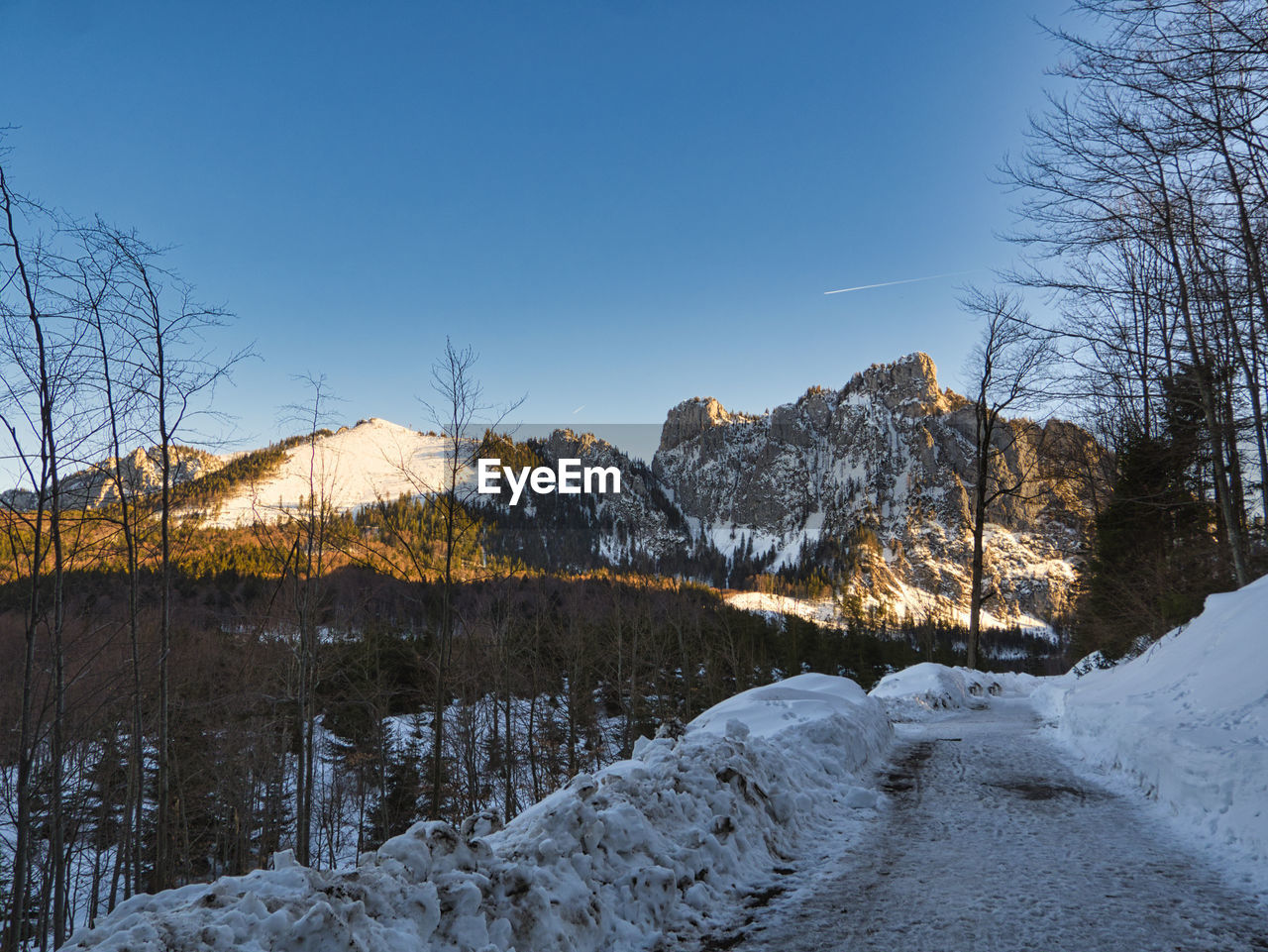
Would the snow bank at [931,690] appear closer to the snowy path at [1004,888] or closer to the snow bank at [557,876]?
the snowy path at [1004,888]

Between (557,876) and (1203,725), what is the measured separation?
7.08 m

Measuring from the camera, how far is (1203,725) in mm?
6883

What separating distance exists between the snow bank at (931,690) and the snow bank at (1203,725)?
5056mm

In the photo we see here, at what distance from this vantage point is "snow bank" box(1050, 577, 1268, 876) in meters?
5.42

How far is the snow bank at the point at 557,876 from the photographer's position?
3123 mm

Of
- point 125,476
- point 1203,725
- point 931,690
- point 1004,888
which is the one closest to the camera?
point 1004,888

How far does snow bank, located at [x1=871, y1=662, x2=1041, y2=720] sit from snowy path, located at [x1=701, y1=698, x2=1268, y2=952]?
9.16m

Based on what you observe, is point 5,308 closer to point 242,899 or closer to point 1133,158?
point 242,899

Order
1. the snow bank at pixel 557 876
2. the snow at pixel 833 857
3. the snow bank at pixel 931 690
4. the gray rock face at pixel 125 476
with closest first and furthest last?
the snow bank at pixel 557 876 < the snow at pixel 833 857 < the gray rock face at pixel 125 476 < the snow bank at pixel 931 690

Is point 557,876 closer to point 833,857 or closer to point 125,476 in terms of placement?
point 833,857

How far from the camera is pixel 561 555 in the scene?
18638cm

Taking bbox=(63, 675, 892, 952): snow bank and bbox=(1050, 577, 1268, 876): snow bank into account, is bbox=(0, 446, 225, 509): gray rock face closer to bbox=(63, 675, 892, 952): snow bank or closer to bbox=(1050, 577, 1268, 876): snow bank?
bbox=(63, 675, 892, 952): snow bank

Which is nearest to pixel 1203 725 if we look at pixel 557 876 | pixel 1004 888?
pixel 1004 888

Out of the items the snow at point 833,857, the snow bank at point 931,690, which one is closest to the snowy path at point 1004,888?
the snow at point 833,857
